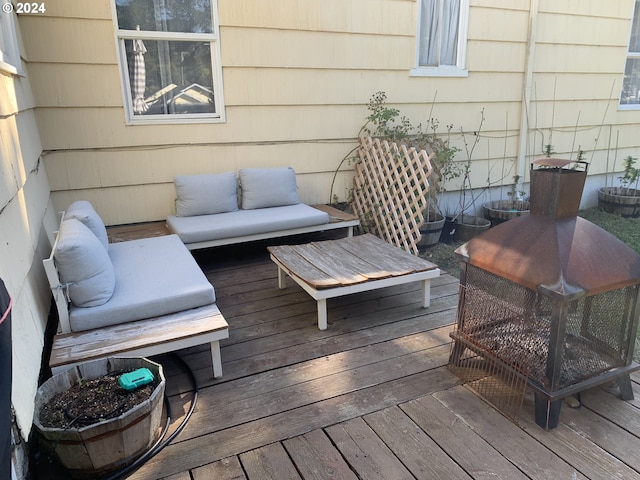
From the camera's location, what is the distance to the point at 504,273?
74.2 inches

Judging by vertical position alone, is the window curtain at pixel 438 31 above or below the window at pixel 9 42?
above

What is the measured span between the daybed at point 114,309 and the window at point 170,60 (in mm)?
1610

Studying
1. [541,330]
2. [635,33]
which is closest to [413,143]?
[541,330]

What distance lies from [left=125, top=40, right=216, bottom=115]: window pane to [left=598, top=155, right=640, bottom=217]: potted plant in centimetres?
476

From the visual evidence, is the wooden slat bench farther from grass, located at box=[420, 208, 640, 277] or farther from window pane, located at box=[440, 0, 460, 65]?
window pane, located at box=[440, 0, 460, 65]

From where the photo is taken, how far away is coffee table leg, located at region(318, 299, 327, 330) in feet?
8.70

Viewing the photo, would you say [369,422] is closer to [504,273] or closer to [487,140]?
[504,273]

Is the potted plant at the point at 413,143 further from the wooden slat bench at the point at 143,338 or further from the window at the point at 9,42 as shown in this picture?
the window at the point at 9,42

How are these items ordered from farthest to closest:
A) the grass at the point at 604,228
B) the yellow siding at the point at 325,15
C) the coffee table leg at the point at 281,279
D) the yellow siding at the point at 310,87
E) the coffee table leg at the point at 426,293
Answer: the grass at the point at 604,228
the yellow siding at the point at 325,15
the yellow siding at the point at 310,87
the coffee table leg at the point at 281,279
the coffee table leg at the point at 426,293

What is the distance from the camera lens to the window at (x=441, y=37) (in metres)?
4.37

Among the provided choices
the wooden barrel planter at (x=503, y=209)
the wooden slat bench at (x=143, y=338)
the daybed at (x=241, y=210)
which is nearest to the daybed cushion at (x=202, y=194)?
the daybed at (x=241, y=210)

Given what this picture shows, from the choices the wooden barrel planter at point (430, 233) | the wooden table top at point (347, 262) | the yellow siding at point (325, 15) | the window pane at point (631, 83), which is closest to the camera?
the wooden table top at point (347, 262)

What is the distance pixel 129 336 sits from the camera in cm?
207

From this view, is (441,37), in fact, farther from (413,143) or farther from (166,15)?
(166,15)
